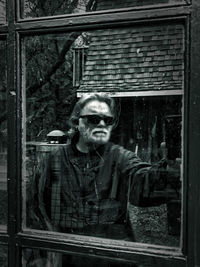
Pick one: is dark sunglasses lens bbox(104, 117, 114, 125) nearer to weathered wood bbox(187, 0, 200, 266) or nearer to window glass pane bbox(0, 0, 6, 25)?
weathered wood bbox(187, 0, 200, 266)

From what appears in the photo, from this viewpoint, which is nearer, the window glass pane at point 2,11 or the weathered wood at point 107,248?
the weathered wood at point 107,248

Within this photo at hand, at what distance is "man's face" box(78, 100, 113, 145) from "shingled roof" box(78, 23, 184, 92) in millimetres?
74

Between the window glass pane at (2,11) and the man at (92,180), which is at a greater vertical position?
the window glass pane at (2,11)

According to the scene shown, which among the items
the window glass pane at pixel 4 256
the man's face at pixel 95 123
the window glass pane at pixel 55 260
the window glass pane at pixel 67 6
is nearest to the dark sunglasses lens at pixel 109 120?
the man's face at pixel 95 123

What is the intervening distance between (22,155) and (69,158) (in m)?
0.21

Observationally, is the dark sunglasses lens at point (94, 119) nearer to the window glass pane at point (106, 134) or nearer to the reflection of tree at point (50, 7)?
the window glass pane at point (106, 134)

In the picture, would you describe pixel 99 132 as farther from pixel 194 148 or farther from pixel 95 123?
pixel 194 148

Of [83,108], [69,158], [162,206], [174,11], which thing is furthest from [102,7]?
[162,206]

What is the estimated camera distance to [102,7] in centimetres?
159

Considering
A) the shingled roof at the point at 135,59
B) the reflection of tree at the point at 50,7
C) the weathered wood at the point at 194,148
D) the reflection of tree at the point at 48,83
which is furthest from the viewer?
the reflection of tree at the point at 48,83

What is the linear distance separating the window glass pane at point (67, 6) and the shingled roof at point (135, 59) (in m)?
0.09

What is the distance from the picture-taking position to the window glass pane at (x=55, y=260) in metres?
1.60

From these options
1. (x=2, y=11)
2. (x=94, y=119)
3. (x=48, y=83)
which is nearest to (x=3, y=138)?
(x=48, y=83)

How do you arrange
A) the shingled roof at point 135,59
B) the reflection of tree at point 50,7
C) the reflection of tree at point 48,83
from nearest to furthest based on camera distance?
the shingled roof at point 135,59 → the reflection of tree at point 50,7 → the reflection of tree at point 48,83
